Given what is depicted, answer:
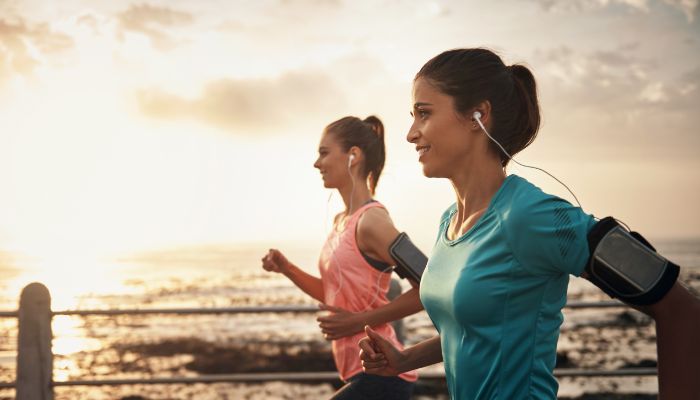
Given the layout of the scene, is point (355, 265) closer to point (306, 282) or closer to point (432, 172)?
point (306, 282)

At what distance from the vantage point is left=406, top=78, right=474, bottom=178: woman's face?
5.95ft

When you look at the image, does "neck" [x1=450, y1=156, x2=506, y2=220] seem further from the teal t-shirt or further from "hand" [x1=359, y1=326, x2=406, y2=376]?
"hand" [x1=359, y1=326, x2=406, y2=376]

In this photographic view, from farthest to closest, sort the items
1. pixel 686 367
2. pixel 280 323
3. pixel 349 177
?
Result: 1. pixel 280 323
2. pixel 349 177
3. pixel 686 367

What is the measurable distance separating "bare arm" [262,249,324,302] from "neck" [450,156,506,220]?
1.71 meters

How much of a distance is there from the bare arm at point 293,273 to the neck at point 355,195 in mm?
415

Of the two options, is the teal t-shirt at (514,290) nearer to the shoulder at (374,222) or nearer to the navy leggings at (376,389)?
the navy leggings at (376,389)

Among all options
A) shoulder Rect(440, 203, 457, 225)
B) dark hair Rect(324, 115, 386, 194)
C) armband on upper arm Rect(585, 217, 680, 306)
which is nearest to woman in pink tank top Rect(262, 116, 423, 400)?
dark hair Rect(324, 115, 386, 194)

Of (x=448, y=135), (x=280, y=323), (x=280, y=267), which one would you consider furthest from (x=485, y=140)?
(x=280, y=323)

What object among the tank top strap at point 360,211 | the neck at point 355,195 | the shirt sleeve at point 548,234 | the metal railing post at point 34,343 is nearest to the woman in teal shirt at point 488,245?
the shirt sleeve at point 548,234

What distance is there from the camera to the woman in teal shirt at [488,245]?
59.6 inches

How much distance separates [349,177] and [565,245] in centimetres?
206

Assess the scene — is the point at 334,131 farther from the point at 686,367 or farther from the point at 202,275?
the point at 202,275

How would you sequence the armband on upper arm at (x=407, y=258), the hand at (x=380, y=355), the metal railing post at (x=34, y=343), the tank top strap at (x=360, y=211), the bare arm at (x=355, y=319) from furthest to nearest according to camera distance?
the metal railing post at (x=34, y=343), the tank top strap at (x=360, y=211), the bare arm at (x=355, y=319), the armband on upper arm at (x=407, y=258), the hand at (x=380, y=355)

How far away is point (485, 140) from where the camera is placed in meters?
1.82
